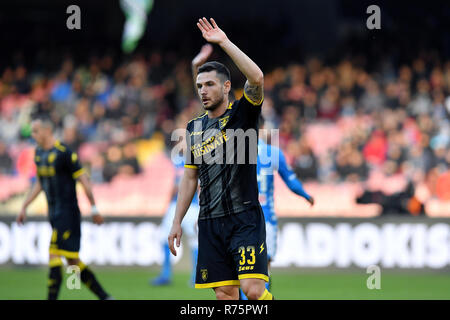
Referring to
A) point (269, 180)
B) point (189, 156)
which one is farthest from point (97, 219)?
point (189, 156)

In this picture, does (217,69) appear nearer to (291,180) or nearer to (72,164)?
(291,180)

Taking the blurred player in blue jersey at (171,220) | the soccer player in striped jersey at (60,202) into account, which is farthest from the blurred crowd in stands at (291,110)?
the soccer player in striped jersey at (60,202)

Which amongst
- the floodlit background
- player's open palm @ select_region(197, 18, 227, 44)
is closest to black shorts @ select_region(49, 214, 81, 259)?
the floodlit background

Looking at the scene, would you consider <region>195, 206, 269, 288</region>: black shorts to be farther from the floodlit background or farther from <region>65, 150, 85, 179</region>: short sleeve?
the floodlit background

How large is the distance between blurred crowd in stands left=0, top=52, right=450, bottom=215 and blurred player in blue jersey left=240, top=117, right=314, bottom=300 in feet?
23.0

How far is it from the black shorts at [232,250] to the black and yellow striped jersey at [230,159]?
85 mm

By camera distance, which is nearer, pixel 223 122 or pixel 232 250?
pixel 232 250

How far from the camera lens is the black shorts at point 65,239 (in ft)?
27.5

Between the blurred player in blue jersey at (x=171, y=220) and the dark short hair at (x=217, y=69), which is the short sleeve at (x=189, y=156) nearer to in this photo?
the dark short hair at (x=217, y=69)

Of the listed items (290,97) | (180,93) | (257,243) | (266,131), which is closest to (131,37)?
(180,93)

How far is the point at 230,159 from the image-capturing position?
18.6 ft

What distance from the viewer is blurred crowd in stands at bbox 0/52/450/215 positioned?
16328mm

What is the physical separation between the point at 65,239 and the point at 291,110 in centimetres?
1120
